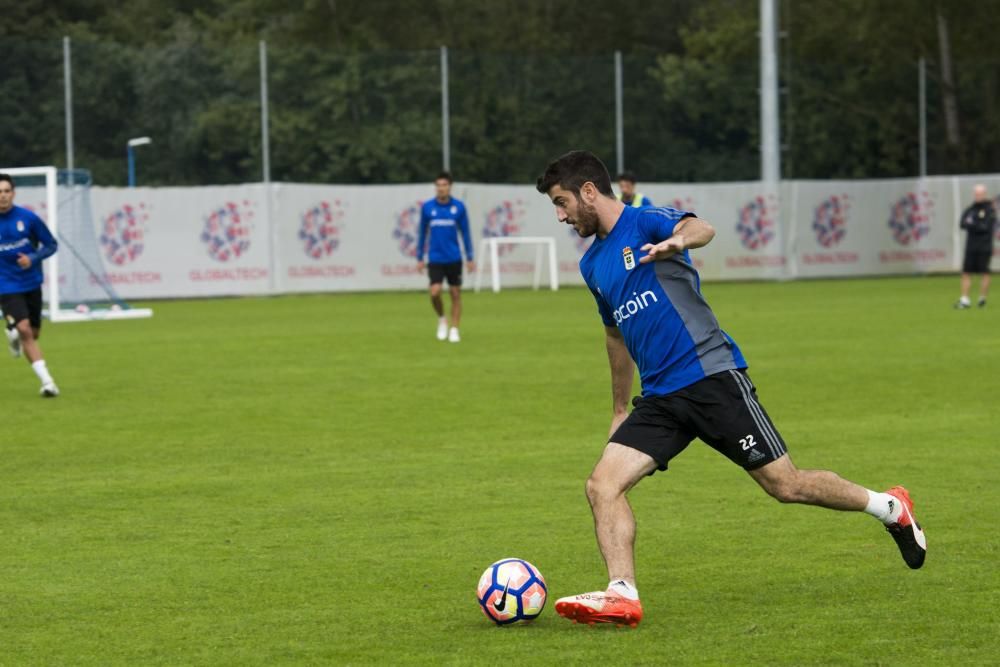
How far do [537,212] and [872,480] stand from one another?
92.7 ft

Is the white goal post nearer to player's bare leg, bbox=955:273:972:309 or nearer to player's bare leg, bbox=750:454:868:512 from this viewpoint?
player's bare leg, bbox=955:273:972:309

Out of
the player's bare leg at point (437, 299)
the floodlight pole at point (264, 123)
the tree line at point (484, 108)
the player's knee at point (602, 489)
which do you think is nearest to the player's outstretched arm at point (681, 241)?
the player's knee at point (602, 489)

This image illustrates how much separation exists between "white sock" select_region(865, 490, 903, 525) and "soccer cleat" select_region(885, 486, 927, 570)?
0.04 m

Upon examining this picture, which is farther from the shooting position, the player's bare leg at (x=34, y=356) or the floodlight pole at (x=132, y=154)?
the floodlight pole at (x=132, y=154)

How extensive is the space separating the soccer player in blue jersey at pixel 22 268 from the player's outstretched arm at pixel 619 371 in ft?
32.2

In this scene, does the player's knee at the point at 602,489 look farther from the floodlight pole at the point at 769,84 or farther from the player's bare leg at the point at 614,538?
the floodlight pole at the point at 769,84

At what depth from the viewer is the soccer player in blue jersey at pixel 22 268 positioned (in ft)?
54.1

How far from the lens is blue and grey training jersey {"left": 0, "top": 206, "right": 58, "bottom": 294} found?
652 inches

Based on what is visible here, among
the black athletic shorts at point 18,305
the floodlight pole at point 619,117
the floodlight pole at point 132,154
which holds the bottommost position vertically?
the black athletic shorts at point 18,305

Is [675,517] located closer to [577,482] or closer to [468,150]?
[577,482]

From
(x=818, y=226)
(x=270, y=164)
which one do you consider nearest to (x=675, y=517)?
(x=270, y=164)

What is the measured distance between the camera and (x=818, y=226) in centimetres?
4159

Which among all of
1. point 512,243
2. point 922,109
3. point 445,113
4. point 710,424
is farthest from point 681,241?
point 922,109

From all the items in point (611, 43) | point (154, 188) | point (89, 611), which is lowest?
point (89, 611)
